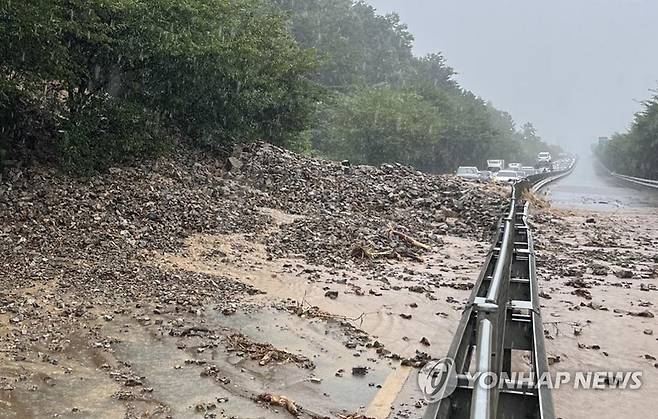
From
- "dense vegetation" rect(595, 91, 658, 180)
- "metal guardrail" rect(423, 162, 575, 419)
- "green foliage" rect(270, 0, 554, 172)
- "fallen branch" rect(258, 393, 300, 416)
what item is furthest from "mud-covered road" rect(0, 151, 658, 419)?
"dense vegetation" rect(595, 91, 658, 180)

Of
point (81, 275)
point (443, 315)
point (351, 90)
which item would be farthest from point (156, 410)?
point (351, 90)

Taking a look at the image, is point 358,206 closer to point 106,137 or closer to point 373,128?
point 106,137

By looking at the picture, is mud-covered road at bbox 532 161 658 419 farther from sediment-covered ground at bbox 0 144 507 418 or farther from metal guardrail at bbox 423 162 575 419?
sediment-covered ground at bbox 0 144 507 418

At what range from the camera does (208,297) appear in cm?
902

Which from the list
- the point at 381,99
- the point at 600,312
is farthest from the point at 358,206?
the point at 381,99

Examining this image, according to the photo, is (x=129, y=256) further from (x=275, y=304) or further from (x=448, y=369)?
(x=448, y=369)

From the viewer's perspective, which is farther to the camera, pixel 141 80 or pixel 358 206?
pixel 358 206

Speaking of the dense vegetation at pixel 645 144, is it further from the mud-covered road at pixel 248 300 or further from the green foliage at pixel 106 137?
the green foliage at pixel 106 137

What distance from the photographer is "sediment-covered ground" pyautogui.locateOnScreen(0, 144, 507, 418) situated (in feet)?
19.4

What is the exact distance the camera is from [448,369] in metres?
3.87

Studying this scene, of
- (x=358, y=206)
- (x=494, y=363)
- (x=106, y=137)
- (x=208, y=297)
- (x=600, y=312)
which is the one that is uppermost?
(x=106, y=137)

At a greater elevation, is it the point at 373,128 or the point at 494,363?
the point at 373,128

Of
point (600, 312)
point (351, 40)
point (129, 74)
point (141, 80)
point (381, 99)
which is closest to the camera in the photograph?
point (600, 312)

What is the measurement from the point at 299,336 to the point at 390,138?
130ft
